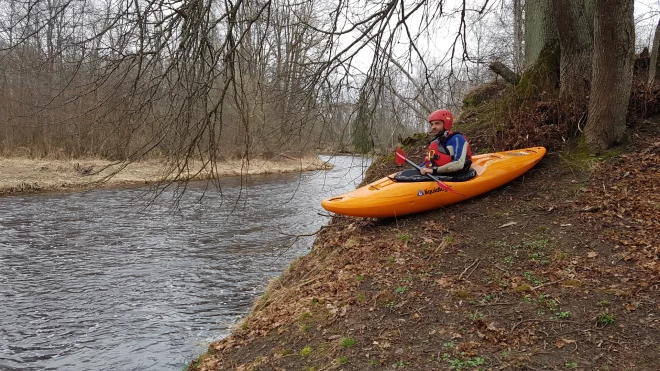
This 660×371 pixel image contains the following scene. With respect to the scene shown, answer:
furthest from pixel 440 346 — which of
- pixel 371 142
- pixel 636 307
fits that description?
pixel 371 142

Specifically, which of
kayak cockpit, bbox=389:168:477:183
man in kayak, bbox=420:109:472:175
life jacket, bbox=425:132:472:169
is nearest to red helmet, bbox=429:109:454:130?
man in kayak, bbox=420:109:472:175

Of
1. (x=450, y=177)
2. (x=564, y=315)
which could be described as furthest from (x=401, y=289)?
(x=450, y=177)

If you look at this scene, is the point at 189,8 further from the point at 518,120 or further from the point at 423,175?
the point at 518,120

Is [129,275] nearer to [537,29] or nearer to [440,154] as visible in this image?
[440,154]

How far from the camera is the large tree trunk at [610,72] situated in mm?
5133

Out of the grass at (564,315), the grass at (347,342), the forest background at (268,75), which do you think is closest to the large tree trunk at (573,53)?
the forest background at (268,75)

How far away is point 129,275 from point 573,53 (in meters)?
7.25

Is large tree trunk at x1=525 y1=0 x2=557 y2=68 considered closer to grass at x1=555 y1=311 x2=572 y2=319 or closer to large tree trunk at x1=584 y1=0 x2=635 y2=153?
large tree trunk at x1=584 y1=0 x2=635 y2=153

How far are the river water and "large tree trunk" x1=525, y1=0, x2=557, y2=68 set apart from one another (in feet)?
10.9

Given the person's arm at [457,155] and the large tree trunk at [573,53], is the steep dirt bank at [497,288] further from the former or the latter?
the large tree trunk at [573,53]

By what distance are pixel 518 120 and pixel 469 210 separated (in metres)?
1.99

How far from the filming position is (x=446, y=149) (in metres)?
5.88

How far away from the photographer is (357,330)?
362 centimetres

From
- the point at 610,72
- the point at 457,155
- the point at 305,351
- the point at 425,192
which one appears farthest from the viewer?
the point at 457,155
